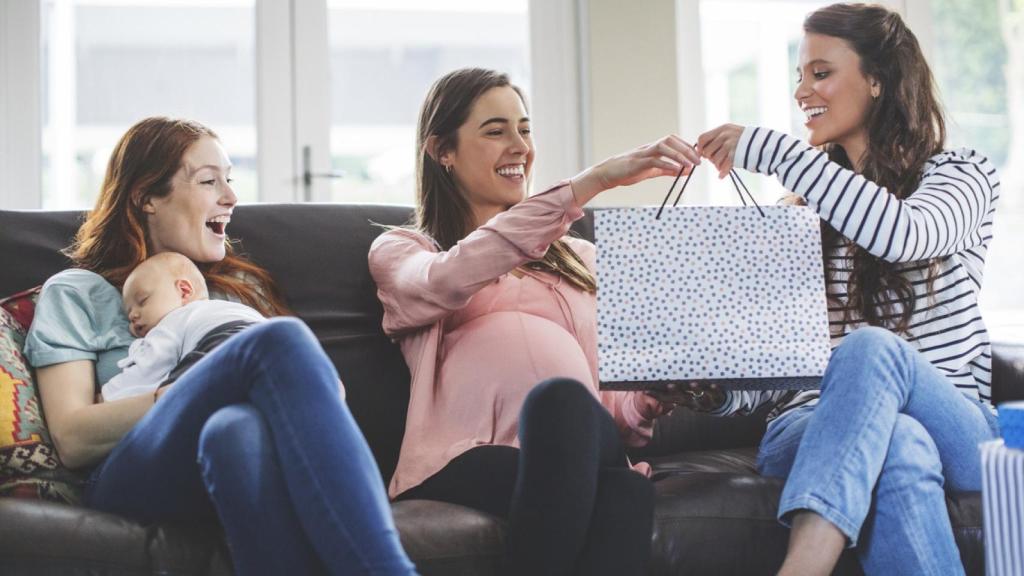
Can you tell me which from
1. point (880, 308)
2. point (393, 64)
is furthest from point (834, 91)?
point (393, 64)

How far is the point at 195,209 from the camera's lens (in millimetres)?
2047

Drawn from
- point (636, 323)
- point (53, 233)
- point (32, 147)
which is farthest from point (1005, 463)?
point (32, 147)

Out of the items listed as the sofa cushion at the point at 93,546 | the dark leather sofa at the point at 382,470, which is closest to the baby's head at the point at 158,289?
the dark leather sofa at the point at 382,470

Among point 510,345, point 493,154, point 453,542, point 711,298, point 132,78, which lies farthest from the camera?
point 132,78

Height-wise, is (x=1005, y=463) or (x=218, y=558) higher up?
(x=1005, y=463)

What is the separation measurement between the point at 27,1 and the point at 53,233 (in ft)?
5.60

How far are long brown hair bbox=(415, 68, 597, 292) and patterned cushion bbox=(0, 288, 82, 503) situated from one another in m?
0.82

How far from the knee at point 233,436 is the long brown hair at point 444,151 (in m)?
0.86

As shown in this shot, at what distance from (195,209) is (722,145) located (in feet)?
3.19

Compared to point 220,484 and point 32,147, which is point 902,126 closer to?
point 220,484

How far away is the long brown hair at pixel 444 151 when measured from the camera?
7.45 feet

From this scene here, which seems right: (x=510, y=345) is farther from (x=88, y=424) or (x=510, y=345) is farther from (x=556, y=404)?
(x=88, y=424)

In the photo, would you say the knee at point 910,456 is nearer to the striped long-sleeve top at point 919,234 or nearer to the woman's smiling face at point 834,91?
the striped long-sleeve top at point 919,234

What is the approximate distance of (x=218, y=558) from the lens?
5.01 ft
